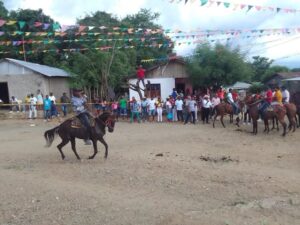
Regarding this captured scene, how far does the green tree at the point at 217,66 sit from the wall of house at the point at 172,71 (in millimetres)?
1514

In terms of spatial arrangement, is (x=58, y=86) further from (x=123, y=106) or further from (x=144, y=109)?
(x=144, y=109)

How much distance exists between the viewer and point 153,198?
25.4ft

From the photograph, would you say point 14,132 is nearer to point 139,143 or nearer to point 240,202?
point 139,143

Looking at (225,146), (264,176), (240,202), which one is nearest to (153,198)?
(240,202)

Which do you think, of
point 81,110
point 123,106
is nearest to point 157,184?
point 81,110

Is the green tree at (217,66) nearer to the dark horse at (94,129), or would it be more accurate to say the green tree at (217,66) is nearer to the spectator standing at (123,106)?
the spectator standing at (123,106)

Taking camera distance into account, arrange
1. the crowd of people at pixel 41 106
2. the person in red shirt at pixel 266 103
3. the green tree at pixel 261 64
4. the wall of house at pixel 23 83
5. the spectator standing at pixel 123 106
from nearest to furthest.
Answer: the person in red shirt at pixel 266 103
the spectator standing at pixel 123 106
the crowd of people at pixel 41 106
the wall of house at pixel 23 83
the green tree at pixel 261 64

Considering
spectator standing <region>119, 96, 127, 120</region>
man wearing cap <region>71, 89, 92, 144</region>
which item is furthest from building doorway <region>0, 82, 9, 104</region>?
man wearing cap <region>71, 89, 92, 144</region>

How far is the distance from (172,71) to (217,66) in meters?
4.16

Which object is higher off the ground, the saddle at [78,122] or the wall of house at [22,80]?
the wall of house at [22,80]

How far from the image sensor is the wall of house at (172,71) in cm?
3069

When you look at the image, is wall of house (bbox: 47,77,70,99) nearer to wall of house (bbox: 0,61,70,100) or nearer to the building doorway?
wall of house (bbox: 0,61,70,100)

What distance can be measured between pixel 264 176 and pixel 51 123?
16541 mm

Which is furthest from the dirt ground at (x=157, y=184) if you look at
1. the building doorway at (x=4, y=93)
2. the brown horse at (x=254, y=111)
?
the building doorway at (x=4, y=93)
